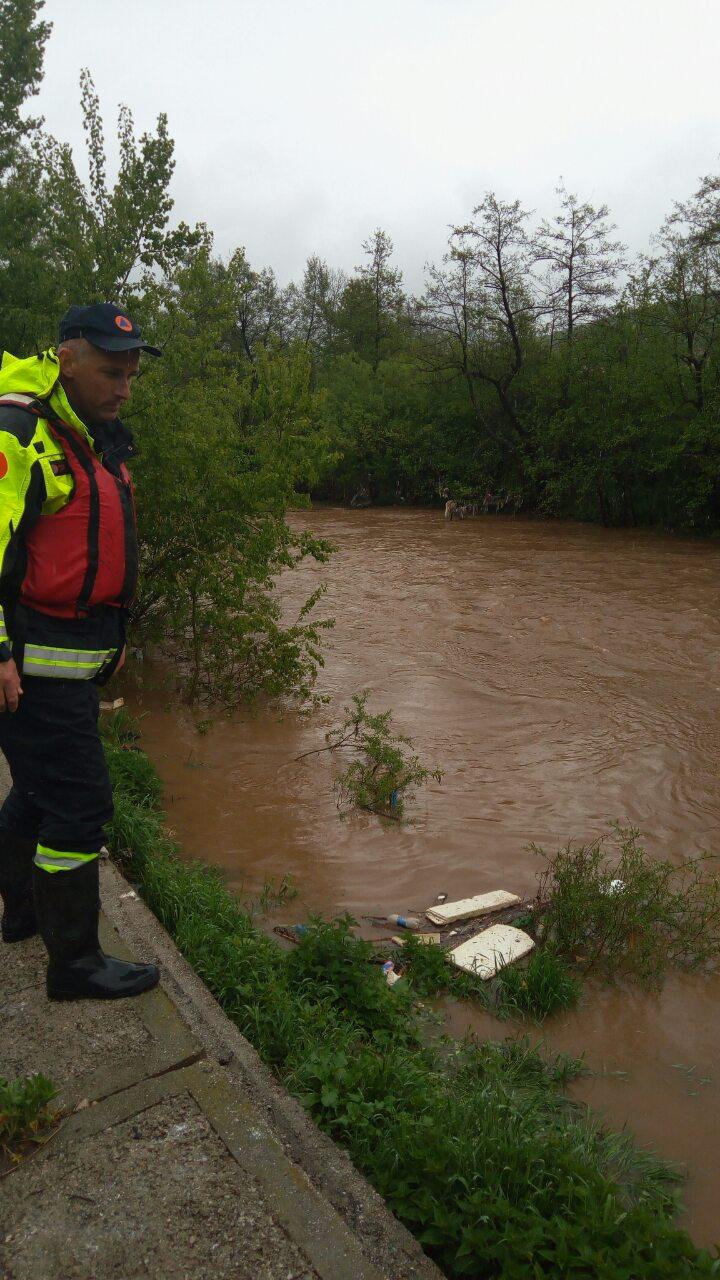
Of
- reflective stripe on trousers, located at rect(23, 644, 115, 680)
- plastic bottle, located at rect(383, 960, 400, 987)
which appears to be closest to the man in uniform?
reflective stripe on trousers, located at rect(23, 644, 115, 680)

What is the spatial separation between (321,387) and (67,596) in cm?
838

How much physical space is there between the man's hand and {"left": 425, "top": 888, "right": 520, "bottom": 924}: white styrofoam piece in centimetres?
264

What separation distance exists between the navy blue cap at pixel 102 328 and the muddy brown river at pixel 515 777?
2993 mm

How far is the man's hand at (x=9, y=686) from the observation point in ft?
7.43

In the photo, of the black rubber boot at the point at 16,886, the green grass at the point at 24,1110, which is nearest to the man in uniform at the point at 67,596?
the black rubber boot at the point at 16,886

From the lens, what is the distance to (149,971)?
2.74 m

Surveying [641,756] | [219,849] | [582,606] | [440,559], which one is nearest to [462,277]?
[440,559]

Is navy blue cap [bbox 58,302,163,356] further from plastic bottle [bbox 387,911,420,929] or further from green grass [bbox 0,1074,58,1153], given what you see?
plastic bottle [bbox 387,911,420,929]

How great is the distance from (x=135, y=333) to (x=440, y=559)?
1421cm

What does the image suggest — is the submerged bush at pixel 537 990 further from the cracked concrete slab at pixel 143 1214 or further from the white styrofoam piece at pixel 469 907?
the cracked concrete slab at pixel 143 1214

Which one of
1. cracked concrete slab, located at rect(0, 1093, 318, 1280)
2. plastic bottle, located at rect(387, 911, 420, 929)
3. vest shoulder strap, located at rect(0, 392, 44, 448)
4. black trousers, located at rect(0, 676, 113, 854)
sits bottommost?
plastic bottle, located at rect(387, 911, 420, 929)

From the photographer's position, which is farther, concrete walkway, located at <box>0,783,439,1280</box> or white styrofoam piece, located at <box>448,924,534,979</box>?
white styrofoam piece, located at <box>448,924,534,979</box>

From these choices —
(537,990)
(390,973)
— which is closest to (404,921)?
(390,973)

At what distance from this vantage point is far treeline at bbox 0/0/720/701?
6.62 metres
